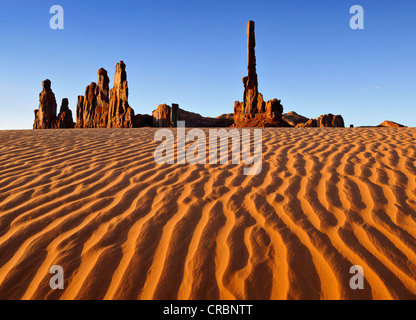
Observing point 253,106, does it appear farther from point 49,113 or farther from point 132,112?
point 49,113

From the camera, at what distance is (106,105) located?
113ft

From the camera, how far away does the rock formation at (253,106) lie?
859 inches

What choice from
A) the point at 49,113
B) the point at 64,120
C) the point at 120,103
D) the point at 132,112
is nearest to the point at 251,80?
the point at 132,112

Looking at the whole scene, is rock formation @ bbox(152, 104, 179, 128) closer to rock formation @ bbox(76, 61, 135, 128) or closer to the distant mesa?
rock formation @ bbox(76, 61, 135, 128)

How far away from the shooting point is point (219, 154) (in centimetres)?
468

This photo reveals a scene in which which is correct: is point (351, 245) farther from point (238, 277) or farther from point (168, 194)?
point (168, 194)

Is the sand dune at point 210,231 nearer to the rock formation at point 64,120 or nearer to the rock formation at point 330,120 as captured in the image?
the rock formation at point 330,120

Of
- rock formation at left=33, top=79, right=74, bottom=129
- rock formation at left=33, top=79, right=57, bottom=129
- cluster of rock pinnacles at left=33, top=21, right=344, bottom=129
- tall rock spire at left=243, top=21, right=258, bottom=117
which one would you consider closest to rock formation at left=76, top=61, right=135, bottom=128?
cluster of rock pinnacles at left=33, top=21, right=344, bottom=129

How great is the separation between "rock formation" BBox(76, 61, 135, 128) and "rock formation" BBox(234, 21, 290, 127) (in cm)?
1251

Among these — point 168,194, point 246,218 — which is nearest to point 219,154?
point 168,194

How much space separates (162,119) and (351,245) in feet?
87.9

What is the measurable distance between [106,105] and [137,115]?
22.4ft

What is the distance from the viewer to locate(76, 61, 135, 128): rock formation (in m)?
30.0

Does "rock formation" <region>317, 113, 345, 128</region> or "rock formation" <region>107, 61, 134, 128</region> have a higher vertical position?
"rock formation" <region>107, 61, 134, 128</region>
